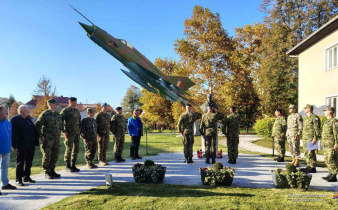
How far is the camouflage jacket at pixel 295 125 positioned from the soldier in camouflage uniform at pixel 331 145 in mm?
1891

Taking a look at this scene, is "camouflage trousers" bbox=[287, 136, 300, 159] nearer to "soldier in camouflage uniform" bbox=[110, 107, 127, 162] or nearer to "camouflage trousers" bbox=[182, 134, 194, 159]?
"camouflage trousers" bbox=[182, 134, 194, 159]

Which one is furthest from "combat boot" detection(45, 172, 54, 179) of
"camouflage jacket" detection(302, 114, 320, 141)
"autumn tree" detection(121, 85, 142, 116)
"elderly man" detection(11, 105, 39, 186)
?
"autumn tree" detection(121, 85, 142, 116)

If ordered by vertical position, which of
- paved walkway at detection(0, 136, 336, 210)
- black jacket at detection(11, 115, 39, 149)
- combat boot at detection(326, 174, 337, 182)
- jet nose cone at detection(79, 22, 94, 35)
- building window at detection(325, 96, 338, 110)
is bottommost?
paved walkway at detection(0, 136, 336, 210)

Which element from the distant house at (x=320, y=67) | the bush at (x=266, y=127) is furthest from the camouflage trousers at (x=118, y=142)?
the bush at (x=266, y=127)

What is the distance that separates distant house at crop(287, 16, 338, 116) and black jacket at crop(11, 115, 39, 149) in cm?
1368

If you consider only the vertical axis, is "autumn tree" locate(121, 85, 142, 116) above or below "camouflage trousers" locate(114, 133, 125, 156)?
above

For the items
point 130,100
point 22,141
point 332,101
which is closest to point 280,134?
point 332,101

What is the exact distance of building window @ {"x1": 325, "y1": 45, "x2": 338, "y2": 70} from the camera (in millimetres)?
12630

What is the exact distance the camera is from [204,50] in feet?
67.3

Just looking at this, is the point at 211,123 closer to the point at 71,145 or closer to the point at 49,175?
the point at 71,145

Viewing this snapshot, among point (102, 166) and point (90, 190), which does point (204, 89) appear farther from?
point (90, 190)

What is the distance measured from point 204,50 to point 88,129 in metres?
15.1

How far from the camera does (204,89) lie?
830 inches

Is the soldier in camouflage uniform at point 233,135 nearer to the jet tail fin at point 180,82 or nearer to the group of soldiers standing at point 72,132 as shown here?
the jet tail fin at point 180,82
